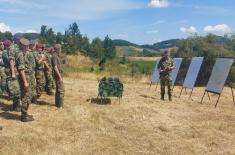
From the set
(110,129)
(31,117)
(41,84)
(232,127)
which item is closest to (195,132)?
(232,127)

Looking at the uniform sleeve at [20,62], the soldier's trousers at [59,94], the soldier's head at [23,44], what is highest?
the soldier's head at [23,44]

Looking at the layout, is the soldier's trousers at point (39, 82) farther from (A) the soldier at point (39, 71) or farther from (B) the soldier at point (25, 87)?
(B) the soldier at point (25, 87)

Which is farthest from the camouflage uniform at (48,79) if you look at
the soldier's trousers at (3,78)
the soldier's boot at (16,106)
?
the soldier's boot at (16,106)

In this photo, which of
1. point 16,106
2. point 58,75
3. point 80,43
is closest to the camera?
point 16,106

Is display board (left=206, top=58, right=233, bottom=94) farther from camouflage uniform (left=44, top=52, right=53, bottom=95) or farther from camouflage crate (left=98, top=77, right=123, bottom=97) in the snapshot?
camouflage uniform (left=44, top=52, right=53, bottom=95)

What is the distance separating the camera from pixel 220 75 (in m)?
19.3

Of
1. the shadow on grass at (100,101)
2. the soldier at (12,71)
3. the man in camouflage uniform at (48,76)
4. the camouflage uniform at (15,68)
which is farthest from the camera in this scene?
the man in camouflage uniform at (48,76)

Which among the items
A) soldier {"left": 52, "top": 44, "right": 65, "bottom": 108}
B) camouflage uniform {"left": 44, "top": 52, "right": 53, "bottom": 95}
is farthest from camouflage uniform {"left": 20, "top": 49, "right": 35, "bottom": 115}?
camouflage uniform {"left": 44, "top": 52, "right": 53, "bottom": 95}

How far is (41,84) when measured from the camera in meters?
17.2

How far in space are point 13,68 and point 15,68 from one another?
1.17 m

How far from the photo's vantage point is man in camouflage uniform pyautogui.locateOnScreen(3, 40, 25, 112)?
42.0 ft

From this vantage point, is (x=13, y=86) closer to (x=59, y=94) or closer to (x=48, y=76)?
(x=59, y=94)

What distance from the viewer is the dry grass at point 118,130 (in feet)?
38.3

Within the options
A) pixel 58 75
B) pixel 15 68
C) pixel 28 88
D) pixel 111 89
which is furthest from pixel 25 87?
pixel 111 89
